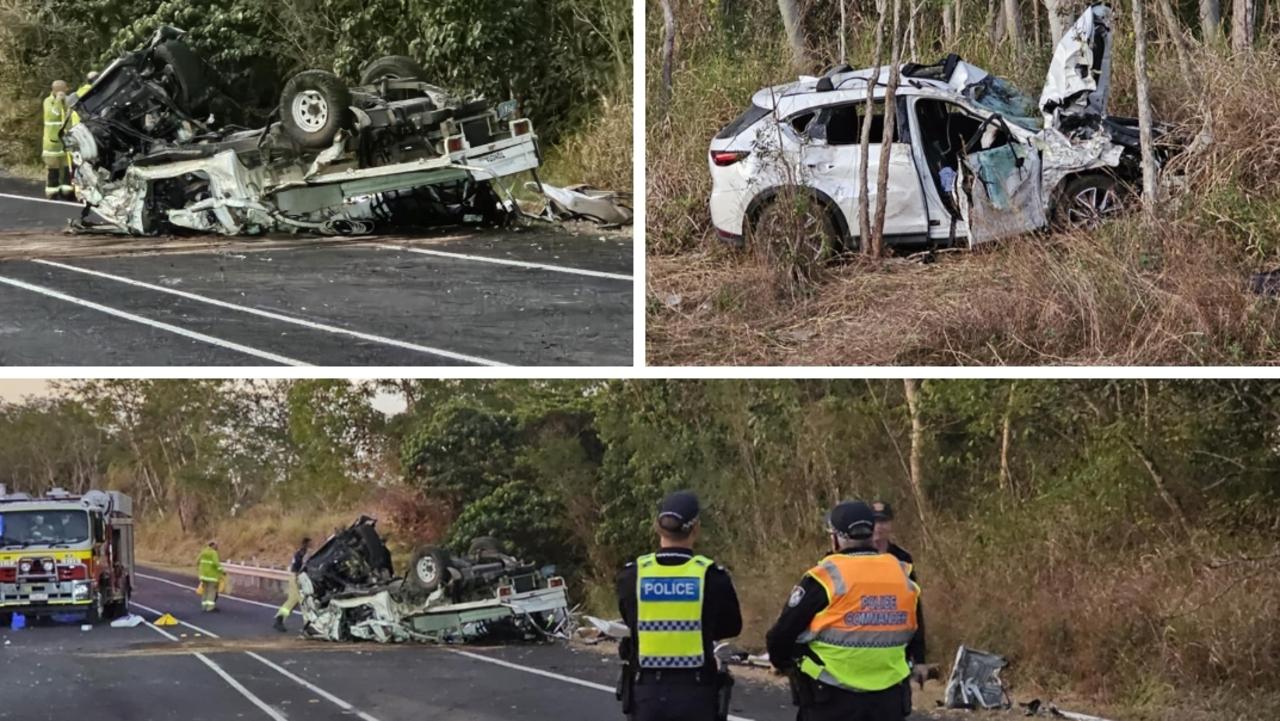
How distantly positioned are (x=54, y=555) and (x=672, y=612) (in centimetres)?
1259

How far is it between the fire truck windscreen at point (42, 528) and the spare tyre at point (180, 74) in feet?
17.4

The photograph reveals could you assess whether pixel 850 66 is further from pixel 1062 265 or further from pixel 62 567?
pixel 62 567

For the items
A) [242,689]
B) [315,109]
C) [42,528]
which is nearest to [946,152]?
[315,109]

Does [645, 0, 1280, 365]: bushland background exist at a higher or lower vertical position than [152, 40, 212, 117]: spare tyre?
lower

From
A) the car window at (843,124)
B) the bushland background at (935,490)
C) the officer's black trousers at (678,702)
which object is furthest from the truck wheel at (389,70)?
the officer's black trousers at (678,702)

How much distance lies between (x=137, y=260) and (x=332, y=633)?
4536 millimetres

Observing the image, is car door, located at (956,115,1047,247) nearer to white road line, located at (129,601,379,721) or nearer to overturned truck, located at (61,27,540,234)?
overturned truck, located at (61,27,540,234)

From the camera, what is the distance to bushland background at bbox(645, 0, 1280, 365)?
10.6 m

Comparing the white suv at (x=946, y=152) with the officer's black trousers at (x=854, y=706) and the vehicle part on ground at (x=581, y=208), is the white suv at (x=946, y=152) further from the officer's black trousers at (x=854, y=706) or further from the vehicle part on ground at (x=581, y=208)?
the officer's black trousers at (x=854, y=706)

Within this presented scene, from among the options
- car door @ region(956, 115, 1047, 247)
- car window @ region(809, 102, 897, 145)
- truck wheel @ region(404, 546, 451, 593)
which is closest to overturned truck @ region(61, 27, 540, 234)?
truck wheel @ region(404, 546, 451, 593)

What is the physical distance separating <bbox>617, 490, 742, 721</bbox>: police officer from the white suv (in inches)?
205

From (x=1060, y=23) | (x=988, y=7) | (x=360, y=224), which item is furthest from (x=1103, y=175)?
(x=360, y=224)

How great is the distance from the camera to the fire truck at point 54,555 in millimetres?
17188

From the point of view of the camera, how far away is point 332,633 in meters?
16.2
